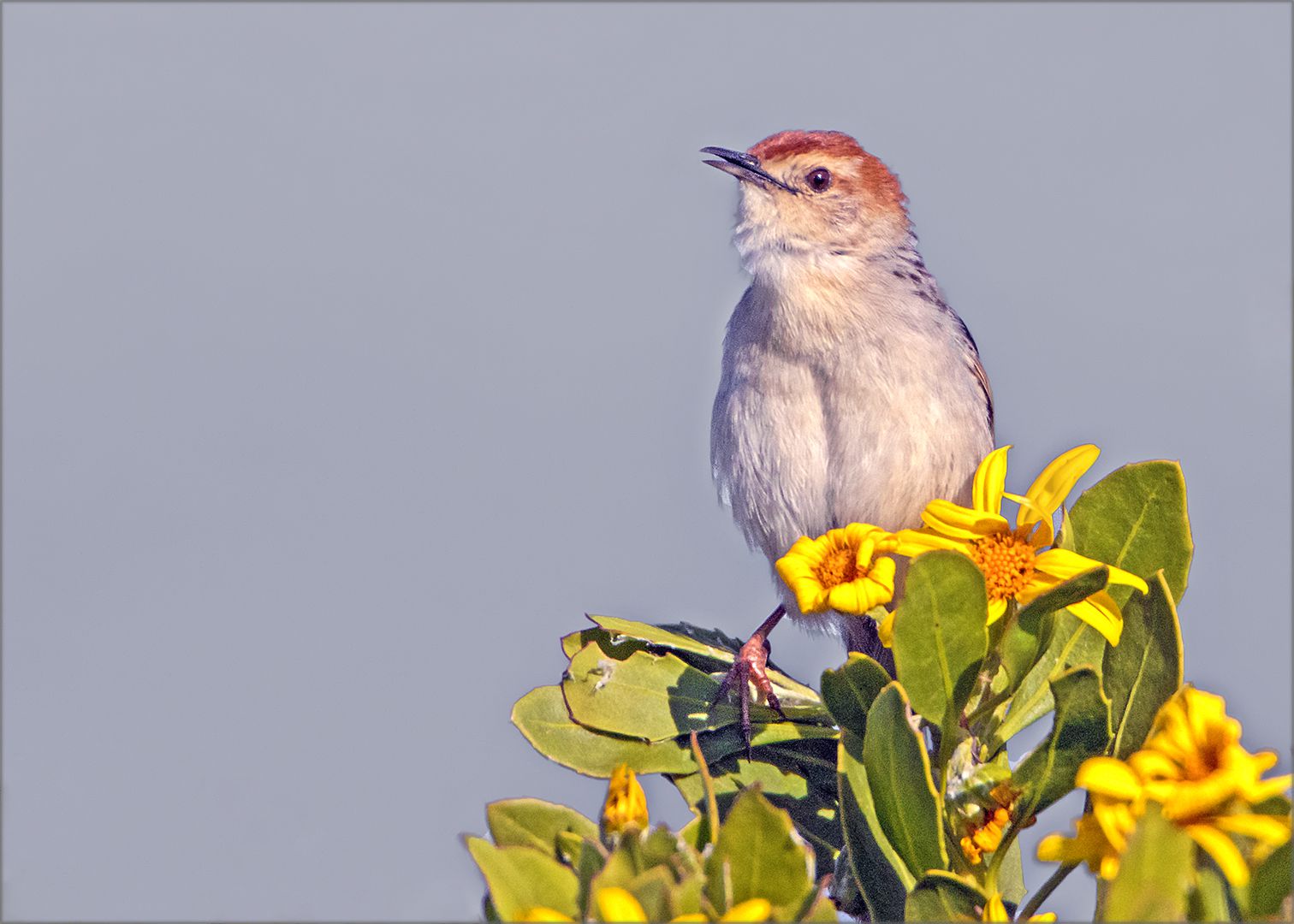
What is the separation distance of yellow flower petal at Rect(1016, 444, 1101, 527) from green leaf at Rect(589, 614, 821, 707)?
1.09 m

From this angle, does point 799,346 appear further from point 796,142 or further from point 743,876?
point 743,876

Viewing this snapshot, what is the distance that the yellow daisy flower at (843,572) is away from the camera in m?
3.06

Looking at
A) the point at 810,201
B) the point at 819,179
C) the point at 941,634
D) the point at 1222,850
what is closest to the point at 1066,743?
the point at 941,634

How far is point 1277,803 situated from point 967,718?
1.01 meters

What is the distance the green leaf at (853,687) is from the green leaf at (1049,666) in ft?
1.84

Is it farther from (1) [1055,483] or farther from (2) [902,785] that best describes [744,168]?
(2) [902,785]

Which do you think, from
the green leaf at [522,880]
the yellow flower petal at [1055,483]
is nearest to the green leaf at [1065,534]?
the yellow flower petal at [1055,483]

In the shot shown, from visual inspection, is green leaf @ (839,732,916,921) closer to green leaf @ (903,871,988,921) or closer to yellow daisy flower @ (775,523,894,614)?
green leaf @ (903,871,988,921)

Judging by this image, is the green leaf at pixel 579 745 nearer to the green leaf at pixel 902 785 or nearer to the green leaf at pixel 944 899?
the green leaf at pixel 902 785

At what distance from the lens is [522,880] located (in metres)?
2.26

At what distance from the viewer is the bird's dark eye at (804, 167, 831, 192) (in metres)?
5.56

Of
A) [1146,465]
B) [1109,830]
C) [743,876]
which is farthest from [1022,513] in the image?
[743,876]

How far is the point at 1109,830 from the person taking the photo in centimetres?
219

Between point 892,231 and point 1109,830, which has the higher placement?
point 892,231
